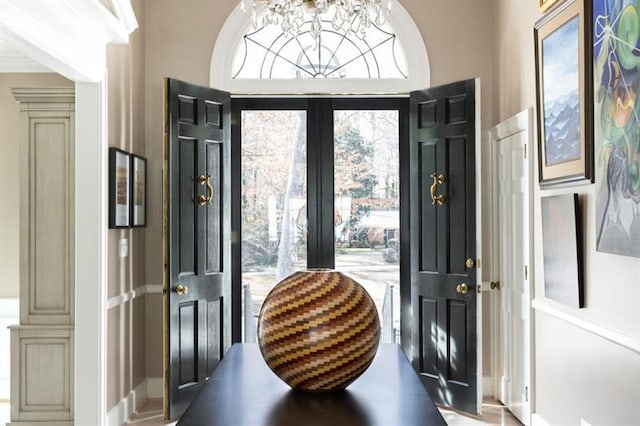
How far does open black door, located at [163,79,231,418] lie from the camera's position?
4508mm

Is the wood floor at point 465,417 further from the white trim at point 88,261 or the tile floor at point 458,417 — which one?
the white trim at point 88,261

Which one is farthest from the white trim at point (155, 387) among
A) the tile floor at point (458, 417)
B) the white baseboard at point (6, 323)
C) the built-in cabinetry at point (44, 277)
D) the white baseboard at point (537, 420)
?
the white baseboard at point (537, 420)

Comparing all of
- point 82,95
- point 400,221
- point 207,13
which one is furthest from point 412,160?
point 82,95

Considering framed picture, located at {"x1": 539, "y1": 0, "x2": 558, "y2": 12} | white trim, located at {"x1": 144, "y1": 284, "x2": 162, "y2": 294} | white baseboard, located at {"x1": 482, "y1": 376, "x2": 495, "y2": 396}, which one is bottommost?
white baseboard, located at {"x1": 482, "y1": 376, "x2": 495, "y2": 396}

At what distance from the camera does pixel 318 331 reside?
5.23 ft

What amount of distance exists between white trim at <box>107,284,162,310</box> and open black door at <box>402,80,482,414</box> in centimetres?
203

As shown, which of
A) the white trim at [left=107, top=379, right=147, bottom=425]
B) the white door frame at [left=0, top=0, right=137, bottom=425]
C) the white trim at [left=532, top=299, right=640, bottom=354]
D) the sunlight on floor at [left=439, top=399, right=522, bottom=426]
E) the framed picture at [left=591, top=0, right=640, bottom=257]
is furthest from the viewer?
the sunlight on floor at [left=439, top=399, right=522, bottom=426]

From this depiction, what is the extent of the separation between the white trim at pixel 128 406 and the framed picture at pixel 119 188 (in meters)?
1.21

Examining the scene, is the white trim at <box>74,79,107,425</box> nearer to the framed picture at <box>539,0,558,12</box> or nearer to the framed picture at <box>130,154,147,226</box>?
the framed picture at <box>130,154,147,226</box>

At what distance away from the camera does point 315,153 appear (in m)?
5.25

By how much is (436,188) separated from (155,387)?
2.70m

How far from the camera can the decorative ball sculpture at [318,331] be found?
1.60 meters

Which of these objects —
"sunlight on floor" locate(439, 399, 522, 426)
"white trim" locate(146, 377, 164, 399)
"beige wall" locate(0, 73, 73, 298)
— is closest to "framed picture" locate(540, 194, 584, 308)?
"sunlight on floor" locate(439, 399, 522, 426)

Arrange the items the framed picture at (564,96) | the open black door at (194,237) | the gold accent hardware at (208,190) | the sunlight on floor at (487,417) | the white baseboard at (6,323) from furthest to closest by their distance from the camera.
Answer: the white baseboard at (6,323), the gold accent hardware at (208,190), the open black door at (194,237), the sunlight on floor at (487,417), the framed picture at (564,96)
